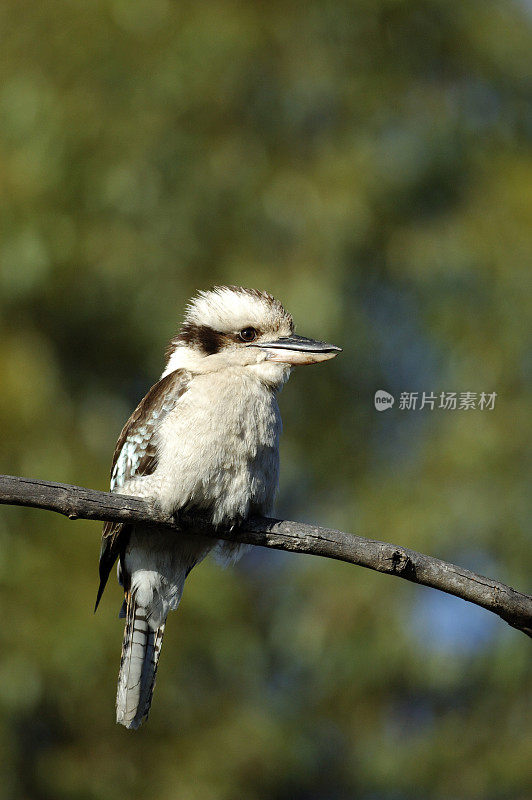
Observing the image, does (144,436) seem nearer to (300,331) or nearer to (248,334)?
(248,334)

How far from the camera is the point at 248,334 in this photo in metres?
3.15

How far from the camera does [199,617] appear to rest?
532 centimetres

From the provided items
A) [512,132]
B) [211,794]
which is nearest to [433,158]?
[512,132]

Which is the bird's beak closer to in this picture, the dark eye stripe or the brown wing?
the dark eye stripe

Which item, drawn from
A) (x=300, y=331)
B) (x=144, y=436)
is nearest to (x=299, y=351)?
(x=144, y=436)

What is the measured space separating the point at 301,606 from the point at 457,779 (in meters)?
1.26

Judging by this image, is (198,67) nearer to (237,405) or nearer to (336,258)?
(336,258)

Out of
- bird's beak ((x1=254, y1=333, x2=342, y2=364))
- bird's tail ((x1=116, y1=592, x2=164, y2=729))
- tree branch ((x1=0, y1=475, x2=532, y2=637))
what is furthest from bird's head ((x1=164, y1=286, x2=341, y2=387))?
bird's tail ((x1=116, y1=592, x2=164, y2=729))

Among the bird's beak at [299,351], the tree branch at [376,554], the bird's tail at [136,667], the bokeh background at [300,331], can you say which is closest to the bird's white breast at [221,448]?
the bird's beak at [299,351]

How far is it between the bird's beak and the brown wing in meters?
0.26

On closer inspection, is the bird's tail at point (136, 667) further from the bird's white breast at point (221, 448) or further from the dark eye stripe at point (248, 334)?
the dark eye stripe at point (248, 334)

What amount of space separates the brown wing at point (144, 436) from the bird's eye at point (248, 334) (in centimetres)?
20

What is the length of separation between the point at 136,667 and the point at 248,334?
3.60 feet

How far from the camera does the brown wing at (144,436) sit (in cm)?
304
